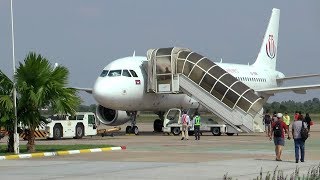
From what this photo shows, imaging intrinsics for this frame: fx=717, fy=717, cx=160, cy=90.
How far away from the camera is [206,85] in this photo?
39312mm

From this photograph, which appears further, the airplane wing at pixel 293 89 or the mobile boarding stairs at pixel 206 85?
the airplane wing at pixel 293 89

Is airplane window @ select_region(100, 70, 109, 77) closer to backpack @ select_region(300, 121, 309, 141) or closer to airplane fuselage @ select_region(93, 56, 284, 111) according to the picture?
airplane fuselage @ select_region(93, 56, 284, 111)

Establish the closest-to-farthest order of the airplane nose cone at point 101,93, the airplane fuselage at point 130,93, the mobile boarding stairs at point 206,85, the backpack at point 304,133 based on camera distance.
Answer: the backpack at point 304,133 < the mobile boarding stairs at point 206,85 < the airplane nose cone at point 101,93 < the airplane fuselage at point 130,93

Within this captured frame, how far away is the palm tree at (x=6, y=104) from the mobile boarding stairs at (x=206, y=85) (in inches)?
602

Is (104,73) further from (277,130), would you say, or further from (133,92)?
(277,130)

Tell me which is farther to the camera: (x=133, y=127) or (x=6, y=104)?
(x=133, y=127)

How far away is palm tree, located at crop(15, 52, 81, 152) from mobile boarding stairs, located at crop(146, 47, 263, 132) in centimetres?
1431

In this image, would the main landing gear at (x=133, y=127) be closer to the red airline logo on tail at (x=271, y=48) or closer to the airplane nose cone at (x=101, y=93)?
the airplane nose cone at (x=101, y=93)

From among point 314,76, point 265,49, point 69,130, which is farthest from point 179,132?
point 265,49

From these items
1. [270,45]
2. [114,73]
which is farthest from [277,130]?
[270,45]

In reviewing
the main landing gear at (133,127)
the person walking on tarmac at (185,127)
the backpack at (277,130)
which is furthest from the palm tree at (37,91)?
the main landing gear at (133,127)

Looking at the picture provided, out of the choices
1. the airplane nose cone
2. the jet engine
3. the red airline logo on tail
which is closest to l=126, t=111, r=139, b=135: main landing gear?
the jet engine

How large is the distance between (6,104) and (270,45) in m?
36.4

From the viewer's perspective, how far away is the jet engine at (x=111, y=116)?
43781mm
